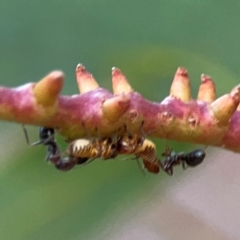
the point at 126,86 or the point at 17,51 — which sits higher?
the point at 126,86

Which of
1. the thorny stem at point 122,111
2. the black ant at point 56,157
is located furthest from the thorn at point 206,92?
the black ant at point 56,157

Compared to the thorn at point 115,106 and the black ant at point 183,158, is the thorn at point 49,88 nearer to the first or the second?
the thorn at point 115,106

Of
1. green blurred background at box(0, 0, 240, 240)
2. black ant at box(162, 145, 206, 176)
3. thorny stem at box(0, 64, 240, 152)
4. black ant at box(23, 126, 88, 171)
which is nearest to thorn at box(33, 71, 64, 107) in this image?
thorny stem at box(0, 64, 240, 152)

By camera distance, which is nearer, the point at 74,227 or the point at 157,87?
the point at 74,227

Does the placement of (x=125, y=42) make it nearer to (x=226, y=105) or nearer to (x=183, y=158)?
(x=183, y=158)

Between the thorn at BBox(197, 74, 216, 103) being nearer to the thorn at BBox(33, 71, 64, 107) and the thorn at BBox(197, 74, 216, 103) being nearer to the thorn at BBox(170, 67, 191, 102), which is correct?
the thorn at BBox(170, 67, 191, 102)

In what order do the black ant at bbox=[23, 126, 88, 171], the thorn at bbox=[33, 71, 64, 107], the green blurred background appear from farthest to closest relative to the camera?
the green blurred background, the black ant at bbox=[23, 126, 88, 171], the thorn at bbox=[33, 71, 64, 107]

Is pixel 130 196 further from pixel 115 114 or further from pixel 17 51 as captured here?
pixel 115 114

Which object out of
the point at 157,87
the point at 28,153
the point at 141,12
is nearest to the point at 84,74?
the point at 28,153
